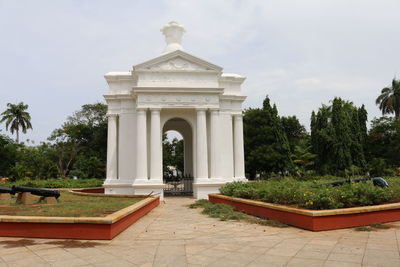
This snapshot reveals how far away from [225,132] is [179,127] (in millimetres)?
5926

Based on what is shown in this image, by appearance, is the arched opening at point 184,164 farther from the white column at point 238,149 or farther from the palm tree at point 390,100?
the palm tree at point 390,100

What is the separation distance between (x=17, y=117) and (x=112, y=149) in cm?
4484

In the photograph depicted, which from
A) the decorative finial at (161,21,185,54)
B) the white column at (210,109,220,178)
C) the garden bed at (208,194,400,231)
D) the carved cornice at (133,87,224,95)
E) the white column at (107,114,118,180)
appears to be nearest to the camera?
the garden bed at (208,194,400,231)

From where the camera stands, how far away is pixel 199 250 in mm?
6789

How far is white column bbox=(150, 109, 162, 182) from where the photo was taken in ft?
67.8

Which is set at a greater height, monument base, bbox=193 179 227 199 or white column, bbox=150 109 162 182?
white column, bbox=150 109 162 182

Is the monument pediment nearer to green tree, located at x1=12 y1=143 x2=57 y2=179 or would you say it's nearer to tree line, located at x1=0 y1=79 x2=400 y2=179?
tree line, located at x1=0 y1=79 x2=400 y2=179

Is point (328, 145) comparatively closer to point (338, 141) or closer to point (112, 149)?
point (338, 141)

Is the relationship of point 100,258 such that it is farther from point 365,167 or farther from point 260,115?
point 260,115

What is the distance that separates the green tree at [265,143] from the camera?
119 feet

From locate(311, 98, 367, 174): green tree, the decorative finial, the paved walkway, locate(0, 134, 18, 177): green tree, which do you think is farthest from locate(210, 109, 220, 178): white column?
locate(0, 134, 18, 177): green tree

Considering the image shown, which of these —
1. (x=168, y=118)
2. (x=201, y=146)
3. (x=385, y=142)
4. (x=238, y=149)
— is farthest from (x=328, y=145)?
(x=168, y=118)

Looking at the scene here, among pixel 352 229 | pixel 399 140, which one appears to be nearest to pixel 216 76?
pixel 352 229

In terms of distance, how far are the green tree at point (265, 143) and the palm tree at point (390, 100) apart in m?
21.2
